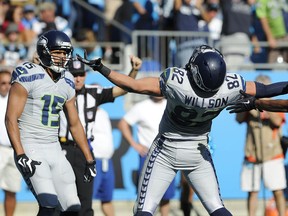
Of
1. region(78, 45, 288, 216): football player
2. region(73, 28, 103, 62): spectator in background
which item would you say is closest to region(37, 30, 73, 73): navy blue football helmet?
region(78, 45, 288, 216): football player

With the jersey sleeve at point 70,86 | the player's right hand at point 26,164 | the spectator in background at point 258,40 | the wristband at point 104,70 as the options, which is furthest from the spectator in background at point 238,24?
the player's right hand at point 26,164

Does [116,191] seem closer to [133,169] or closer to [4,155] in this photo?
[133,169]

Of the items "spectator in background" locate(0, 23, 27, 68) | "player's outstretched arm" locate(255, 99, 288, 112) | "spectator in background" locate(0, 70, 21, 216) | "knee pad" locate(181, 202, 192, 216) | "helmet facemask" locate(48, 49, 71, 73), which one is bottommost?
"knee pad" locate(181, 202, 192, 216)

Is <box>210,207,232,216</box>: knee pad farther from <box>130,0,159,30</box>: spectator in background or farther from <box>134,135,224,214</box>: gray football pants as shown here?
<box>130,0,159,30</box>: spectator in background

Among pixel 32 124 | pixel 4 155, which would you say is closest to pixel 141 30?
pixel 4 155

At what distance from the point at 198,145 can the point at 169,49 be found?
5.59m

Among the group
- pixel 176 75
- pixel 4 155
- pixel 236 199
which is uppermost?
pixel 176 75

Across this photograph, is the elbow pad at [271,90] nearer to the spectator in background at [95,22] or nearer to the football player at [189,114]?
the football player at [189,114]

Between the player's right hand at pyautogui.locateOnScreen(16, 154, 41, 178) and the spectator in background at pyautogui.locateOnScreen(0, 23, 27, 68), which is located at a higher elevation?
the spectator in background at pyautogui.locateOnScreen(0, 23, 27, 68)

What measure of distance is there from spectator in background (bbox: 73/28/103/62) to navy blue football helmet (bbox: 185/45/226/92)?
560cm

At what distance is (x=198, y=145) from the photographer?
23.9ft

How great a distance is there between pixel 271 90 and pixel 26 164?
7.18 ft

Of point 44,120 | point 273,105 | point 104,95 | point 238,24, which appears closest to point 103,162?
point 104,95

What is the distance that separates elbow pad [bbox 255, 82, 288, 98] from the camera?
23.6ft
